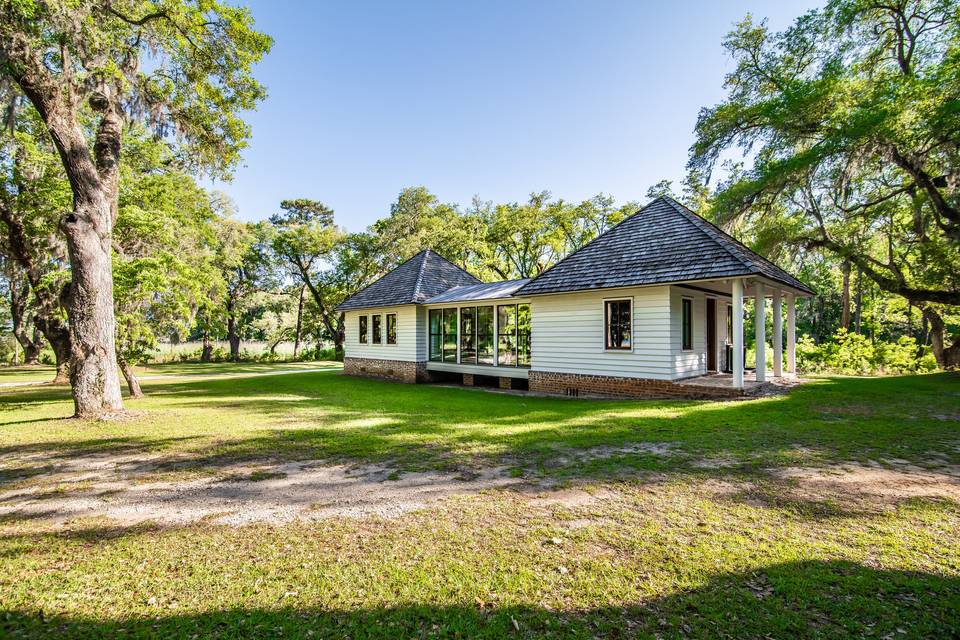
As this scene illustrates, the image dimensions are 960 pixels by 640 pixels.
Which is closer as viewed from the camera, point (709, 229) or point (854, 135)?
point (709, 229)

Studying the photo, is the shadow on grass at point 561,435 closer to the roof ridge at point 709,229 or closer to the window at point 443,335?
the roof ridge at point 709,229

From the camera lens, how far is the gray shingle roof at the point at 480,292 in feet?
49.1

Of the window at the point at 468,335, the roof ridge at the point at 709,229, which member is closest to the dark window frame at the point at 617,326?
the roof ridge at the point at 709,229

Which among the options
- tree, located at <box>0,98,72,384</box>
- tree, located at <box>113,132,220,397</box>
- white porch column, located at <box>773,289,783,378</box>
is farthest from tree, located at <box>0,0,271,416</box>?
white porch column, located at <box>773,289,783,378</box>

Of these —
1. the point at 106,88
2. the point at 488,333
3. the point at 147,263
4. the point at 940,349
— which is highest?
the point at 106,88

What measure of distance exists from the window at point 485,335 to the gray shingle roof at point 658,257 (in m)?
2.65

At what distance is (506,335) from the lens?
1515cm

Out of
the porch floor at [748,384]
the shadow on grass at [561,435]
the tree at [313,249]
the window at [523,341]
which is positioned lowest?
the shadow on grass at [561,435]

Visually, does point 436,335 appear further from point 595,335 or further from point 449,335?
point 595,335

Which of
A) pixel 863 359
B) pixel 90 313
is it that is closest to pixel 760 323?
pixel 863 359

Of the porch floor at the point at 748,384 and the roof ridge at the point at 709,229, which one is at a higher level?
the roof ridge at the point at 709,229

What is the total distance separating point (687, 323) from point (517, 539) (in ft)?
32.7

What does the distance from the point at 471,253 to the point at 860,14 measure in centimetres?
2209

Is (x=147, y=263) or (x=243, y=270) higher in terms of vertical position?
(x=243, y=270)
